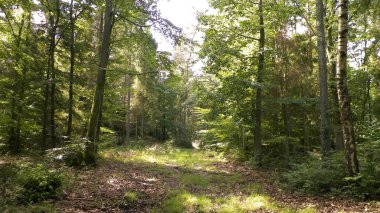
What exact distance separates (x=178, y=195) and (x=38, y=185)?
150 inches

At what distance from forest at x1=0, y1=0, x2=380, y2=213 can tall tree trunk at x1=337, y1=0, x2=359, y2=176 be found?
0.03m

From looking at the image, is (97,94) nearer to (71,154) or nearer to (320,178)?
(71,154)

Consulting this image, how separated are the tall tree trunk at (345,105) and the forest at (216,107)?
0.09ft

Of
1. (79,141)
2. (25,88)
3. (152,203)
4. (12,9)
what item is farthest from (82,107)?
(152,203)

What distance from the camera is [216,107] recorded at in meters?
15.0

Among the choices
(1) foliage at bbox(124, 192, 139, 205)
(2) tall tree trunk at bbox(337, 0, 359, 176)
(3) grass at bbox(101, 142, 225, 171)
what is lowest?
(3) grass at bbox(101, 142, 225, 171)

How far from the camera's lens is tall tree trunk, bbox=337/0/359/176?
25.8 ft

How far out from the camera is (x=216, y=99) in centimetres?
1483

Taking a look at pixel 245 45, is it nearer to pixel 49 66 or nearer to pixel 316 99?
pixel 316 99

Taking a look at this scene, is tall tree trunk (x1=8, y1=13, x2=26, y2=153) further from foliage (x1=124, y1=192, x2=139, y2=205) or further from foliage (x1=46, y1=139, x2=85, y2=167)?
foliage (x1=124, y1=192, x2=139, y2=205)

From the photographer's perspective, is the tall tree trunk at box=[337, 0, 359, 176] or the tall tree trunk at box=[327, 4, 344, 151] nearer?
the tall tree trunk at box=[337, 0, 359, 176]

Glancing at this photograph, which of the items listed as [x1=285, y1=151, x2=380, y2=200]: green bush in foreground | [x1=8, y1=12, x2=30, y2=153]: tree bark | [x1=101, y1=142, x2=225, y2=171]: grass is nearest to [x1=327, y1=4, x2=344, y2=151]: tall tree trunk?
[x1=285, y1=151, x2=380, y2=200]: green bush in foreground

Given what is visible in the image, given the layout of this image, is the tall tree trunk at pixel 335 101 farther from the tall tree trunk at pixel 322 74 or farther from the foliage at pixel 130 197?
the foliage at pixel 130 197

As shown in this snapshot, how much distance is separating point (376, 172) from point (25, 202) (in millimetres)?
8652
